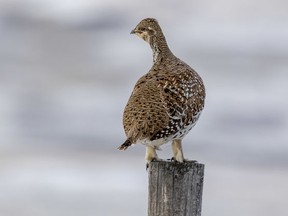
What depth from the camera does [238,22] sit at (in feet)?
120

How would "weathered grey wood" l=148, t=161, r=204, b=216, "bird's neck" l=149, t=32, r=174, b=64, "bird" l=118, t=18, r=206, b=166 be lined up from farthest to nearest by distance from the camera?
"bird's neck" l=149, t=32, r=174, b=64 < "bird" l=118, t=18, r=206, b=166 < "weathered grey wood" l=148, t=161, r=204, b=216

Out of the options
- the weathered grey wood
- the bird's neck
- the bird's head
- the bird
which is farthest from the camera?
the bird's head

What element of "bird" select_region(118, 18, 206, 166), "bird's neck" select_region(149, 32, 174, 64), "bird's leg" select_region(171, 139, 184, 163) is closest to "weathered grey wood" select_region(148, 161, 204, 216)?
"bird" select_region(118, 18, 206, 166)

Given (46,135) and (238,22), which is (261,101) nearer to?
(46,135)

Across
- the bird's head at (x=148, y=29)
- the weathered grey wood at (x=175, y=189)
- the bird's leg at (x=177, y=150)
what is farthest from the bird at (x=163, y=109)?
the bird's head at (x=148, y=29)

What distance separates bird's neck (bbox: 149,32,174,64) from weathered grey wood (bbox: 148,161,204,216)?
2406mm

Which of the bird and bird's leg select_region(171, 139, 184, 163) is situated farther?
bird's leg select_region(171, 139, 184, 163)

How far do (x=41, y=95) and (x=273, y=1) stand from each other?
43.3 feet

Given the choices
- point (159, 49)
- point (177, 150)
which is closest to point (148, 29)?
point (159, 49)

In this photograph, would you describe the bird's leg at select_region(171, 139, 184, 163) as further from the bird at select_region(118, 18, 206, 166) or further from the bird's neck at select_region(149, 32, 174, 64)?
the bird's neck at select_region(149, 32, 174, 64)

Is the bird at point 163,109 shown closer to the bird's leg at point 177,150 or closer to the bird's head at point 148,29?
the bird's leg at point 177,150

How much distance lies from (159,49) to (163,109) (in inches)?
63.4

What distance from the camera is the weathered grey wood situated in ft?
30.0

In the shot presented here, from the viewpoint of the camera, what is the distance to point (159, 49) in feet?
→ 38.5
